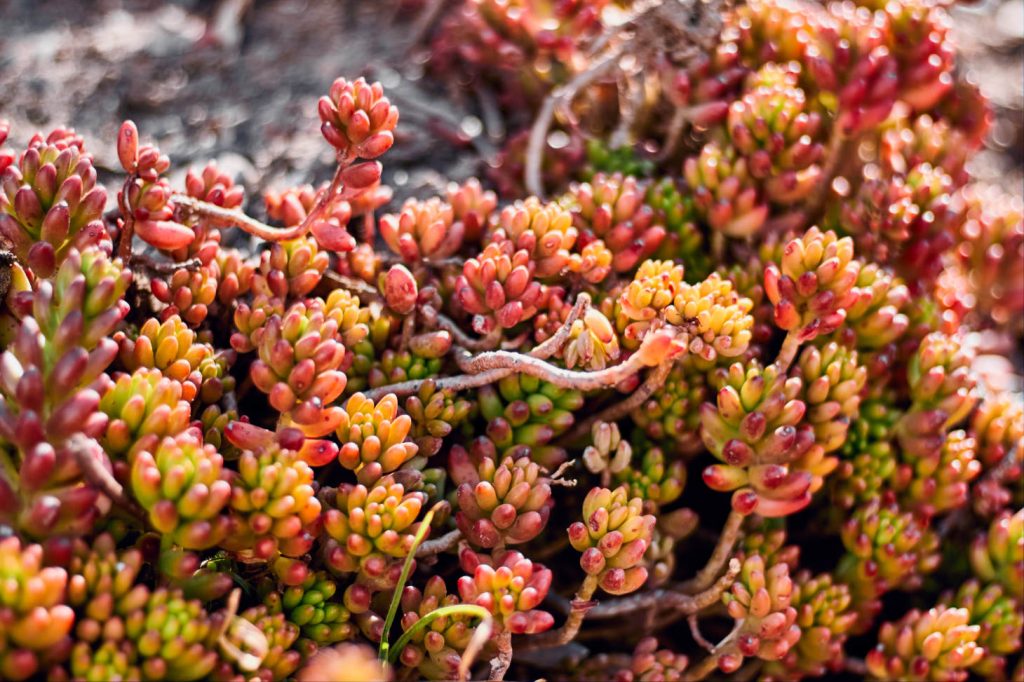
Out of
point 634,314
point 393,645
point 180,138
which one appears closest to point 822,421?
point 634,314

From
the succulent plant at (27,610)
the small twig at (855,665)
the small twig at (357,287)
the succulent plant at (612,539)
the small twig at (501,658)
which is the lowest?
the small twig at (855,665)

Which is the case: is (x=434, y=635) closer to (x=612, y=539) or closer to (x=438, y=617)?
(x=438, y=617)

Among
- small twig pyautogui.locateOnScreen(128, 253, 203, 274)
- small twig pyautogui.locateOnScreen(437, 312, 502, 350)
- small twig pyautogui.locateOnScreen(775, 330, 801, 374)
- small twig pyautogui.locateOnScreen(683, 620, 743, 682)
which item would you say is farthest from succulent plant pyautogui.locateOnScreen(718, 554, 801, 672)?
small twig pyautogui.locateOnScreen(128, 253, 203, 274)

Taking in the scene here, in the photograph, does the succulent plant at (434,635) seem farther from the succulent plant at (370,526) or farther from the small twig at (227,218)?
the small twig at (227,218)

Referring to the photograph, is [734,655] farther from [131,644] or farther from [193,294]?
[193,294]

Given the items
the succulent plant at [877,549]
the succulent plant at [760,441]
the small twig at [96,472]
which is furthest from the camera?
the succulent plant at [877,549]

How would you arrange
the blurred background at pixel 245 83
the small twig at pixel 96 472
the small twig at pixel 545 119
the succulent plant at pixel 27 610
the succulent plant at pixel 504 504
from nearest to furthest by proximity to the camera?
the succulent plant at pixel 27 610
the small twig at pixel 96 472
the succulent plant at pixel 504 504
the small twig at pixel 545 119
the blurred background at pixel 245 83

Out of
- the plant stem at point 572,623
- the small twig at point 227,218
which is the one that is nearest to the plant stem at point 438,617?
the plant stem at point 572,623
